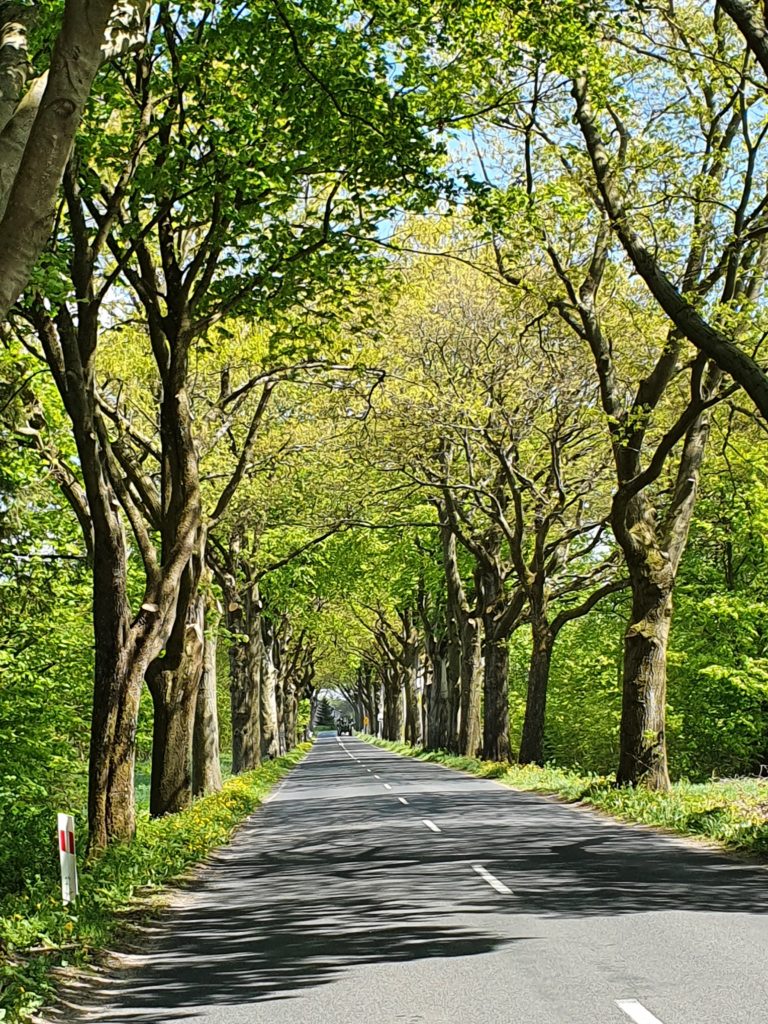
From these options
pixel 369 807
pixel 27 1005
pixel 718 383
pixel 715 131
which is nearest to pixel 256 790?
pixel 369 807

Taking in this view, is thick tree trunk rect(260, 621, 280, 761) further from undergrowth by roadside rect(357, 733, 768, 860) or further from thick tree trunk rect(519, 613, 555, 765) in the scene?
undergrowth by roadside rect(357, 733, 768, 860)

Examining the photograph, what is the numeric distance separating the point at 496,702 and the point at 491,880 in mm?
22234

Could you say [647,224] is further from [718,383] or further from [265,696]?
[265,696]

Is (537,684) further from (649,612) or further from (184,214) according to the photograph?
(184,214)

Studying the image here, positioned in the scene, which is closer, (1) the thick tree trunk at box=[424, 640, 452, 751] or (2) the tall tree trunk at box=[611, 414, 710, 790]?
(2) the tall tree trunk at box=[611, 414, 710, 790]

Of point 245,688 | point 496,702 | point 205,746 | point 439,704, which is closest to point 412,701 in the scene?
point 439,704

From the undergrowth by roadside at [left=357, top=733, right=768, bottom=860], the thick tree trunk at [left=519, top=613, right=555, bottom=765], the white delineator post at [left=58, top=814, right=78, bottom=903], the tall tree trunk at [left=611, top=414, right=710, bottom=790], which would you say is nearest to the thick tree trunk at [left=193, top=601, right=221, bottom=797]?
the undergrowth by roadside at [left=357, top=733, right=768, bottom=860]

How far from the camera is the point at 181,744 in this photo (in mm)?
16969

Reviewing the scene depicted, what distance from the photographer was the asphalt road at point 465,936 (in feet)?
21.6

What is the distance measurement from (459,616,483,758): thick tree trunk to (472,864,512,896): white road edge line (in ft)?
78.9

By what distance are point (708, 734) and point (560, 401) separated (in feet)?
59.5

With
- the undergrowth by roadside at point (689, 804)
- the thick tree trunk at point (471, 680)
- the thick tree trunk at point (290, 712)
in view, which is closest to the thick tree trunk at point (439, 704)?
→ the thick tree trunk at point (471, 680)

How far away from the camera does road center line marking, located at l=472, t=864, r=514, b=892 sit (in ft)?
36.0

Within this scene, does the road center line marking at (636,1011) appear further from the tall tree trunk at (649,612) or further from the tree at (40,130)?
the tall tree trunk at (649,612)
